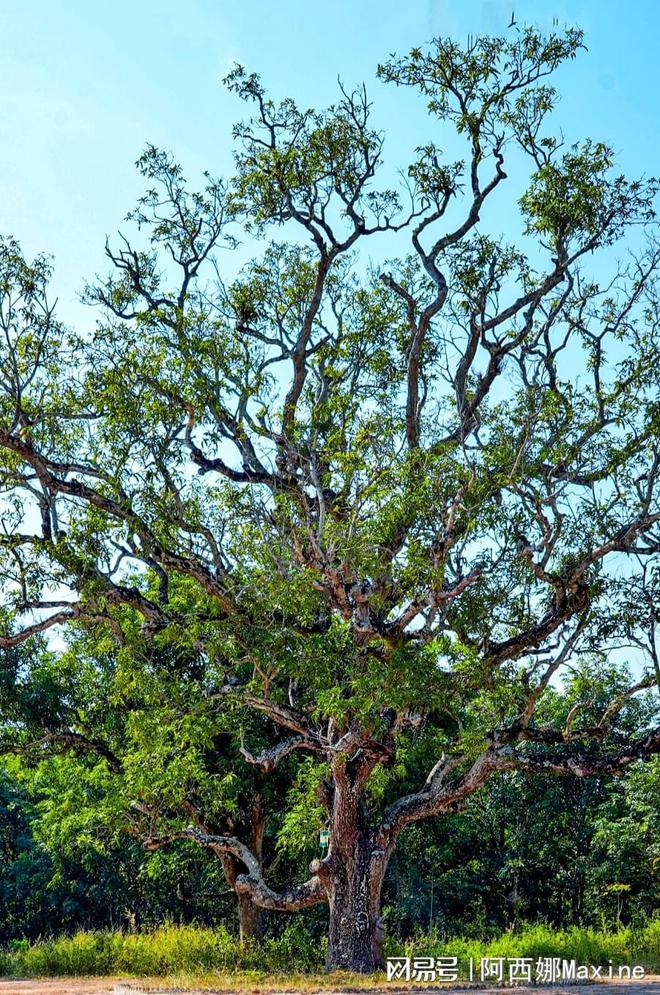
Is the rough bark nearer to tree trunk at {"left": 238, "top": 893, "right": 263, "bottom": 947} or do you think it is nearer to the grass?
the grass

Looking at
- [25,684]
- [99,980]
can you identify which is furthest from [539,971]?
[25,684]

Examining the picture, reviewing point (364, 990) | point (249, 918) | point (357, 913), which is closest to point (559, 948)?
point (357, 913)

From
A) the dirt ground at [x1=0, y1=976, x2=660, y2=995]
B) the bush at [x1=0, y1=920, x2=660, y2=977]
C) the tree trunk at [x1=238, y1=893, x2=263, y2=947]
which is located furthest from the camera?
the tree trunk at [x1=238, y1=893, x2=263, y2=947]

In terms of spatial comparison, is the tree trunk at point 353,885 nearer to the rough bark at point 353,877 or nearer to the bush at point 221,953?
the rough bark at point 353,877

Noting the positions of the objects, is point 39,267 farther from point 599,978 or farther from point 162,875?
point 162,875

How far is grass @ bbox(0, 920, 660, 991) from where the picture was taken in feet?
49.6

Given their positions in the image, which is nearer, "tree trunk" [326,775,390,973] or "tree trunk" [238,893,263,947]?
"tree trunk" [326,775,390,973]

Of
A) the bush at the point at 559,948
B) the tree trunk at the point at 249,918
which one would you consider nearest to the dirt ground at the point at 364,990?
the bush at the point at 559,948

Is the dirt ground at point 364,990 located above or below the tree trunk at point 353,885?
below

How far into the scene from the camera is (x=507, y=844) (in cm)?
2645

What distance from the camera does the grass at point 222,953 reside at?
1512cm

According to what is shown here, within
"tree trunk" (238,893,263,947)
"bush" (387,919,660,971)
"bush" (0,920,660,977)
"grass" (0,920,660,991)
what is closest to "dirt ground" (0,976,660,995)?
"grass" (0,920,660,991)

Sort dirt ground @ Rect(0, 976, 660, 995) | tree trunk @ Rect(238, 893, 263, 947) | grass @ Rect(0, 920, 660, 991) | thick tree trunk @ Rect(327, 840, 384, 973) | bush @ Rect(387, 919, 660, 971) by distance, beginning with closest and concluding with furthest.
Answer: dirt ground @ Rect(0, 976, 660, 995) < thick tree trunk @ Rect(327, 840, 384, 973) < grass @ Rect(0, 920, 660, 991) < bush @ Rect(387, 919, 660, 971) < tree trunk @ Rect(238, 893, 263, 947)

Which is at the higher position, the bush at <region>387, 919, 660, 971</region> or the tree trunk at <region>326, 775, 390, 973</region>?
the tree trunk at <region>326, 775, 390, 973</region>
